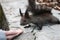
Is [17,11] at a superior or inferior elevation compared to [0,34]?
inferior

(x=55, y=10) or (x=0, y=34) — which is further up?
(x=0, y=34)

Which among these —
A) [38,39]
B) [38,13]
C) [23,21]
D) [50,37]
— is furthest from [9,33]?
[38,13]

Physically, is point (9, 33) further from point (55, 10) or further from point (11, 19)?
point (55, 10)

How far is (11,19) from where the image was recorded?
450cm

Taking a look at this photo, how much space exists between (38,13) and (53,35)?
0.91 metres

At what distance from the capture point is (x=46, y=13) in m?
4.30

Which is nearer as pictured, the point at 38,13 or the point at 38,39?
the point at 38,39

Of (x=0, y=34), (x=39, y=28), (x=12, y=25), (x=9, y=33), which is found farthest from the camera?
(x=12, y=25)

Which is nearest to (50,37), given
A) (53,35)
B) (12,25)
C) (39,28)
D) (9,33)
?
(53,35)

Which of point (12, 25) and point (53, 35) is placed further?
point (12, 25)

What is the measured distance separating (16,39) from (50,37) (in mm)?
645

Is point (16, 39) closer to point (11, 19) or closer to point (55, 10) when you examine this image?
point (11, 19)

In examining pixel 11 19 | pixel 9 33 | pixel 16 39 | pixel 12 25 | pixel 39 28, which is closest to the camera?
pixel 9 33

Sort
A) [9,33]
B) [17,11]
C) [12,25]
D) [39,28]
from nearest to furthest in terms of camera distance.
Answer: [9,33]
[39,28]
[12,25]
[17,11]
